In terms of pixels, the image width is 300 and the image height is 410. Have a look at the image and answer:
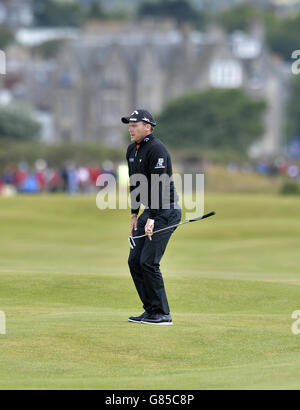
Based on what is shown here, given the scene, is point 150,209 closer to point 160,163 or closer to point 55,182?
point 160,163

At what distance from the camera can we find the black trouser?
15.7 meters

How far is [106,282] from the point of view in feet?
65.5

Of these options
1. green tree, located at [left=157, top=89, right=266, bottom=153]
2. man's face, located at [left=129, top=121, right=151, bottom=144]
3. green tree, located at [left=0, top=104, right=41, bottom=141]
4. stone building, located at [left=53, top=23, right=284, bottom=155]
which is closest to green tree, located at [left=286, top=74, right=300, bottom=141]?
stone building, located at [left=53, top=23, right=284, bottom=155]

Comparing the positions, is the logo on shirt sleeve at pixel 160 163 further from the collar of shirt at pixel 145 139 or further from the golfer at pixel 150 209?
the collar of shirt at pixel 145 139

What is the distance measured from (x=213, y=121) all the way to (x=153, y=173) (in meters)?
114

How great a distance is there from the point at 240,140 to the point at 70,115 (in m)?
37.7

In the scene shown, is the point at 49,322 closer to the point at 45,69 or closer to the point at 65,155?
the point at 65,155

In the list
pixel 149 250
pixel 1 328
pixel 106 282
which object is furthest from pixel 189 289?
pixel 1 328

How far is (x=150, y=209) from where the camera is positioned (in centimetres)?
1584

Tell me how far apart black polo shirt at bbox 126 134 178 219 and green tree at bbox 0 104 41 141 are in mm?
101215

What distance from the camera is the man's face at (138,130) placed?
15633 millimetres

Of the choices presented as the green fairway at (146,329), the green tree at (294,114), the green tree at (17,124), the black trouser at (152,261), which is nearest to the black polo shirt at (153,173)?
the black trouser at (152,261)

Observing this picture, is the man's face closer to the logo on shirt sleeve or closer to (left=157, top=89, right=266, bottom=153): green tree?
the logo on shirt sleeve

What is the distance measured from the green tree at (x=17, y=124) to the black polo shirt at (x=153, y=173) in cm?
10121
